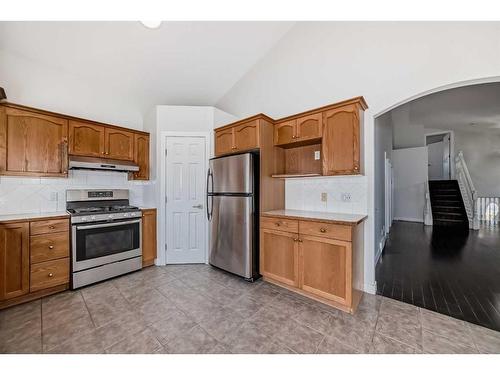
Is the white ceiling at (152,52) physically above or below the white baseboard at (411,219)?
above

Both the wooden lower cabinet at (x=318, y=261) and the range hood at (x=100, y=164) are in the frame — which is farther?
the range hood at (x=100, y=164)

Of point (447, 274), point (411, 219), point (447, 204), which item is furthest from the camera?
point (411, 219)

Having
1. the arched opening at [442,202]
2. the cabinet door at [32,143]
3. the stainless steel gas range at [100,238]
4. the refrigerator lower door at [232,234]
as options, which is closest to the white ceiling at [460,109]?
the arched opening at [442,202]

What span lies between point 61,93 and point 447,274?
6071 millimetres

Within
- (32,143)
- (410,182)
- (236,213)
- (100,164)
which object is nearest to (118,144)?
(100,164)

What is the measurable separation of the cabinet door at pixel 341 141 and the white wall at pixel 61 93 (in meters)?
3.29

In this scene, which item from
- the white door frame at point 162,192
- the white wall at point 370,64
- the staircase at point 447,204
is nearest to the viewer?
the white wall at point 370,64

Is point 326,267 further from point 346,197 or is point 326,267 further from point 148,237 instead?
point 148,237

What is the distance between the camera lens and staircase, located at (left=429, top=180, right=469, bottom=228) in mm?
6805

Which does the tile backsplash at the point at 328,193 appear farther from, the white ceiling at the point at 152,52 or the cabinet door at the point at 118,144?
the cabinet door at the point at 118,144

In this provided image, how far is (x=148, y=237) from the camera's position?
11.2ft

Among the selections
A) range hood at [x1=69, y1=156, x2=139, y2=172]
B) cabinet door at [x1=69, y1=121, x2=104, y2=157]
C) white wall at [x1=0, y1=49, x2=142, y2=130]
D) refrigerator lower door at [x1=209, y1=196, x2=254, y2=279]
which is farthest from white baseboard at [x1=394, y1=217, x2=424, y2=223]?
cabinet door at [x1=69, y1=121, x2=104, y2=157]

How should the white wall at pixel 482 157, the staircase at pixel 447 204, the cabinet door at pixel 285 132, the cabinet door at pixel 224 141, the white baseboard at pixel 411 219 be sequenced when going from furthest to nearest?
the white wall at pixel 482 157 → the white baseboard at pixel 411 219 → the staircase at pixel 447 204 → the cabinet door at pixel 224 141 → the cabinet door at pixel 285 132

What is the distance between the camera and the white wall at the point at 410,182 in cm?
743
